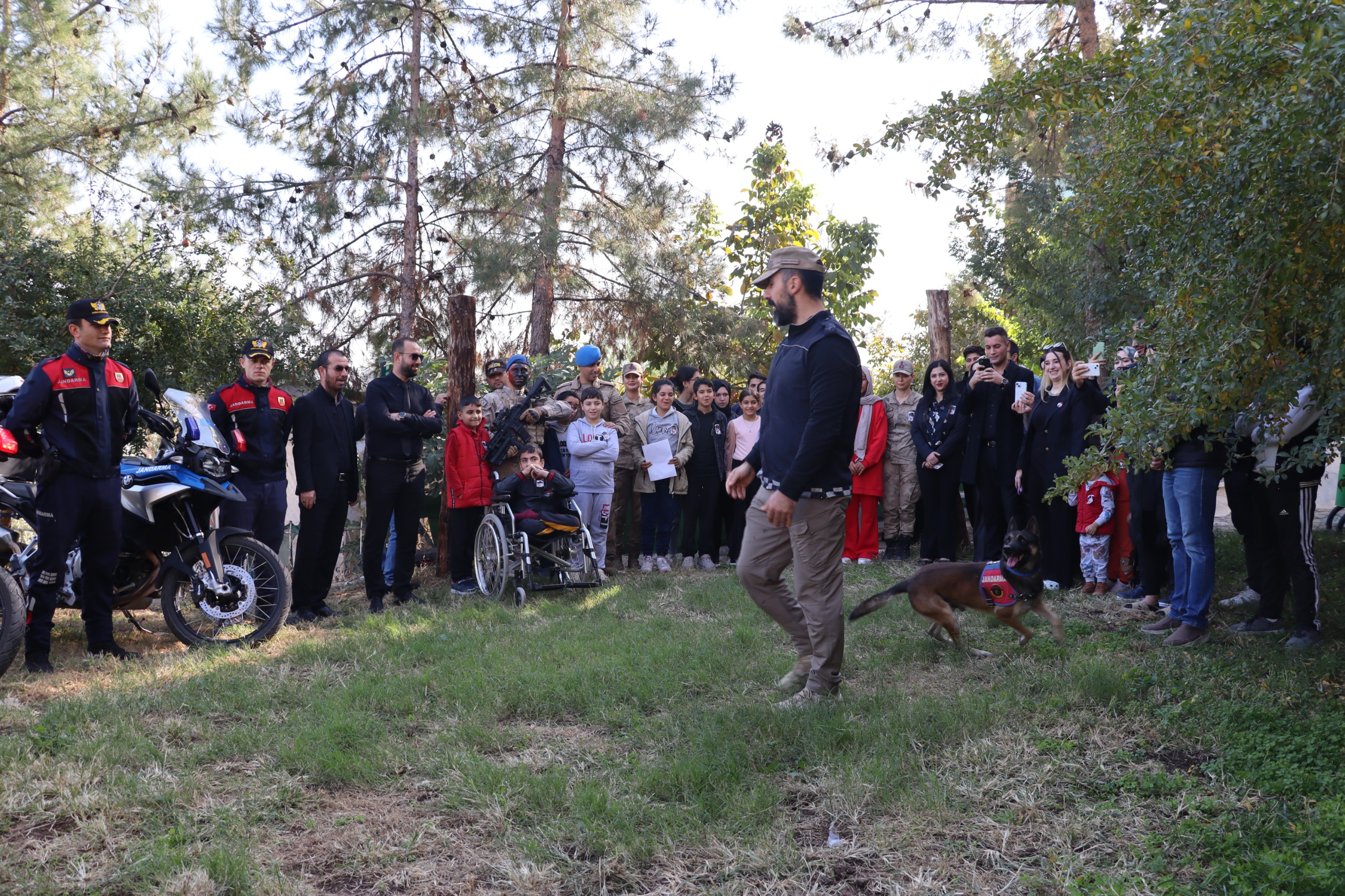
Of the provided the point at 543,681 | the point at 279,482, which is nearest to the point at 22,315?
the point at 279,482

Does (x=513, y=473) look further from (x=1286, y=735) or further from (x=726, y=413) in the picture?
(x=1286, y=735)

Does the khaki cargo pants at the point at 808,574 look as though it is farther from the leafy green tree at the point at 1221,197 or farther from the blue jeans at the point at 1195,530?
the blue jeans at the point at 1195,530

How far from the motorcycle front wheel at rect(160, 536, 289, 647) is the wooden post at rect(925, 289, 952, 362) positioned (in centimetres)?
Result: 804

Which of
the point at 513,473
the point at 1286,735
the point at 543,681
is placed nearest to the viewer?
the point at 1286,735

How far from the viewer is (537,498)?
8.16 meters

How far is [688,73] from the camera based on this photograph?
1368 centimetres

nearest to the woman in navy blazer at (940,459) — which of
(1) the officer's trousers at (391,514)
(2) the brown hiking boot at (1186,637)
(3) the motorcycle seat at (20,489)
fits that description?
(2) the brown hiking boot at (1186,637)

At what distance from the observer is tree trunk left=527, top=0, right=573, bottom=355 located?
42.5 ft

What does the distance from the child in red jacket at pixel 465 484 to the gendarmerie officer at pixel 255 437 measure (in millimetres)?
1547

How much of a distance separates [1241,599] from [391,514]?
661cm

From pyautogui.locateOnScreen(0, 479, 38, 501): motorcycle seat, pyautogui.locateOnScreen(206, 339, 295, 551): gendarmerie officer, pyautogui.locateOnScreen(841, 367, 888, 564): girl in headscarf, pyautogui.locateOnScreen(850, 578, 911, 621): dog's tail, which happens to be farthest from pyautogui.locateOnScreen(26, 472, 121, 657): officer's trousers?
pyautogui.locateOnScreen(841, 367, 888, 564): girl in headscarf

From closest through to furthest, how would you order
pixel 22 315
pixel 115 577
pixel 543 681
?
1. pixel 543 681
2. pixel 115 577
3. pixel 22 315

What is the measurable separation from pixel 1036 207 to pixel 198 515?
10.1 meters

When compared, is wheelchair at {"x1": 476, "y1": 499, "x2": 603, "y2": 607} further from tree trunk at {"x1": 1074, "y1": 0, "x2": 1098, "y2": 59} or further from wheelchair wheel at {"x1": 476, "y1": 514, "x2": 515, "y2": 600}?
tree trunk at {"x1": 1074, "y1": 0, "x2": 1098, "y2": 59}
